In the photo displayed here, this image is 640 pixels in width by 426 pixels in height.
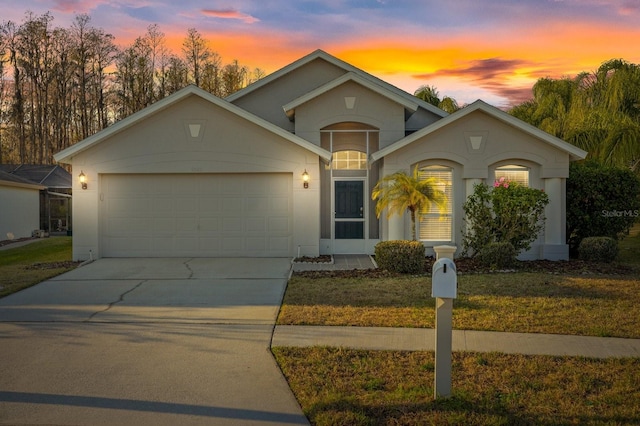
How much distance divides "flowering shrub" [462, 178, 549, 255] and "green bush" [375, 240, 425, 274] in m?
2.41

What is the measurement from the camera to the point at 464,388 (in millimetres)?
6027

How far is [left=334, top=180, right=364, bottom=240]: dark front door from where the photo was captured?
17469 millimetres

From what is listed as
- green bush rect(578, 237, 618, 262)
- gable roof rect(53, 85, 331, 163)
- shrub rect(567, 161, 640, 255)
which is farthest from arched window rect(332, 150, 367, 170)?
green bush rect(578, 237, 618, 262)

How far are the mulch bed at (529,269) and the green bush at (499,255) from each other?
20cm

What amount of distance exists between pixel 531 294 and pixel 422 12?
8702 mm

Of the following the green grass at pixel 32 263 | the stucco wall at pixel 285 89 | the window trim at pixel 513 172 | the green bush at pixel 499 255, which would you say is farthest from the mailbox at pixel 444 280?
the stucco wall at pixel 285 89

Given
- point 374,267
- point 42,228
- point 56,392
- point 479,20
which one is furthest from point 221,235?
point 42,228

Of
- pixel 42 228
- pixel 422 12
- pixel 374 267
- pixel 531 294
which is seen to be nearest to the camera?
pixel 531 294

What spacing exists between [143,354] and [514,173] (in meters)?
12.3

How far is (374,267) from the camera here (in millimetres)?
14664

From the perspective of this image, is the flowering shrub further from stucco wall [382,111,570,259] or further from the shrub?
the shrub

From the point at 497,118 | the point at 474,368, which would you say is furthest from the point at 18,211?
the point at 474,368

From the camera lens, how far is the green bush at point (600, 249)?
15.2m

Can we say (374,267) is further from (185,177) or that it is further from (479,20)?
(479,20)
